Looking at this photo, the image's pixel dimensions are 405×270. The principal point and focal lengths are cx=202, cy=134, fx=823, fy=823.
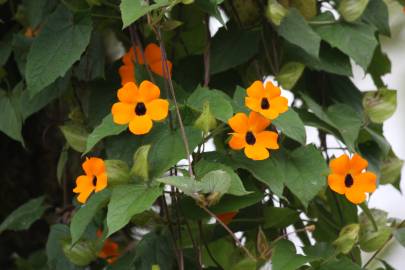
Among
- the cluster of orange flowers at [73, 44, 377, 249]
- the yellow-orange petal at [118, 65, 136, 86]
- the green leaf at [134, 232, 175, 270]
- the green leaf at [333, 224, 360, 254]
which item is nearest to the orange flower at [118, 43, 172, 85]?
the yellow-orange petal at [118, 65, 136, 86]

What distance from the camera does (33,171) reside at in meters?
1.51

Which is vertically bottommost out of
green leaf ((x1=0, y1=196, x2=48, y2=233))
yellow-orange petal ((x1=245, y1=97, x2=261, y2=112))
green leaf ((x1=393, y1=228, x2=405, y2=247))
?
green leaf ((x1=0, y1=196, x2=48, y2=233))

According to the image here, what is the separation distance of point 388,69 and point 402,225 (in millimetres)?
291

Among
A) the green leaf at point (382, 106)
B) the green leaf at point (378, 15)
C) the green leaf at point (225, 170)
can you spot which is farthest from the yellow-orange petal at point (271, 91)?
the green leaf at point (378, 15)

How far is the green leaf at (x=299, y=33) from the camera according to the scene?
110cm

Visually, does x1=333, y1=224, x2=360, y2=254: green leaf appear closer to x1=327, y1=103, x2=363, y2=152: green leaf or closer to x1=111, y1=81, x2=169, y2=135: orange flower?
x1=327, y1=103, x2=363, y2=152: green leaf

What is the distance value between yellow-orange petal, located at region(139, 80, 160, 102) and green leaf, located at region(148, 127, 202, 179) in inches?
2.0

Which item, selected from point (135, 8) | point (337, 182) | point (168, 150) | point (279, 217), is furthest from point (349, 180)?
point (135, 8)

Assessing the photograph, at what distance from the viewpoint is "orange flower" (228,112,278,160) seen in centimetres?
98

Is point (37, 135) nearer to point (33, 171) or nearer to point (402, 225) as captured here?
point (33, 171)

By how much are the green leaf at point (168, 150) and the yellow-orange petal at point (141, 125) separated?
0.11 feet

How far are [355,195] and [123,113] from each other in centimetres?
31

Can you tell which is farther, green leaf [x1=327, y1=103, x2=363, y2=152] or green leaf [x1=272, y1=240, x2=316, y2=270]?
green leaf [x1=327, y1=103, x2=363, y2=152]

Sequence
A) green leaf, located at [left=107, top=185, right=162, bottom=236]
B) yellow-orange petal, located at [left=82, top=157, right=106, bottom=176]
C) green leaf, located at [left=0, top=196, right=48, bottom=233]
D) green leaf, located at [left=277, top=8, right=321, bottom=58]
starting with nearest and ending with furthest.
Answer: green leaf, located at [left=107, top=185, right=162, bottom=236] < yellow-orange petal, located at [left=82, top=157, right=106, bottom=176] < green leaf, located at [left=277, top=8, right=321, bottom=58] < green leaf, located at [left=0, top=196, right=48, bottom=233]
